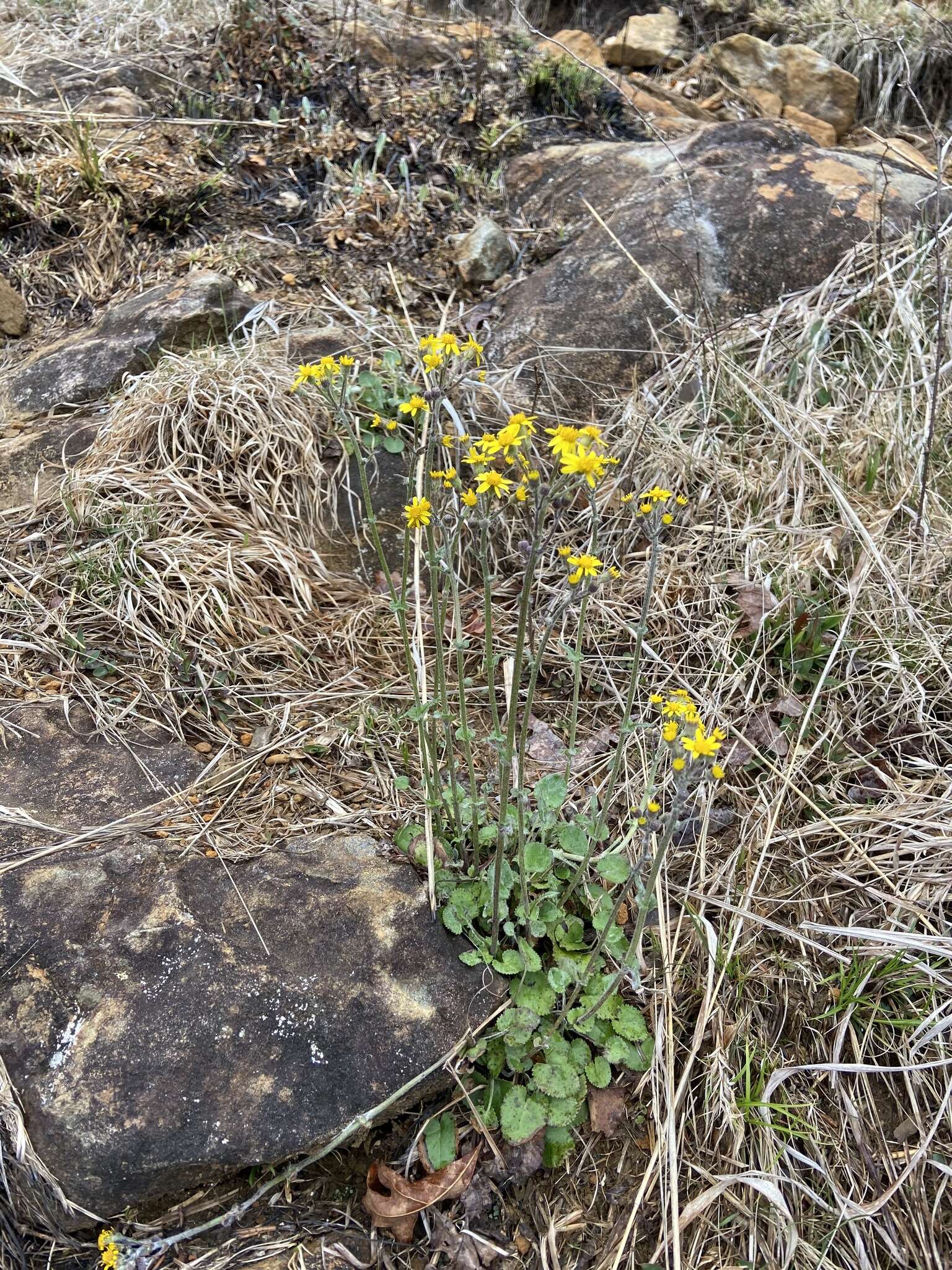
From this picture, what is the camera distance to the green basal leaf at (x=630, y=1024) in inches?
65.6

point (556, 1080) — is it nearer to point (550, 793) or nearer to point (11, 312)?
point (550, 793)

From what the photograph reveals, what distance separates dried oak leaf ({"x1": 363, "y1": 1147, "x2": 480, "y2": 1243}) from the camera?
1564 millimetres

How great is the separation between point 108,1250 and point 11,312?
307 centimetres

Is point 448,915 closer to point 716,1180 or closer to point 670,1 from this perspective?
point 716,1180

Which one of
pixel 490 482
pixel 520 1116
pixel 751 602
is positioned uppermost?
pixel 490 482

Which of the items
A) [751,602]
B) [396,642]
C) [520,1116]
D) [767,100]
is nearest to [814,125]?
[767,100]

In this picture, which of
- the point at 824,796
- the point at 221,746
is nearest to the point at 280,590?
the point at 221,746

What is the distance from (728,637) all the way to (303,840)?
1213 millimetres

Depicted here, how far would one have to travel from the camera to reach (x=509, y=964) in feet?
5.61

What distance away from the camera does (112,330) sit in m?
3.02

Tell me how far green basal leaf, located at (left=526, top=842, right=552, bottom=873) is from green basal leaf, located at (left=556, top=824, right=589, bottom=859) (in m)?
0.04

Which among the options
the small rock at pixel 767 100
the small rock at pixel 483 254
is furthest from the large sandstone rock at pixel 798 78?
the small rock at pixel 483 254

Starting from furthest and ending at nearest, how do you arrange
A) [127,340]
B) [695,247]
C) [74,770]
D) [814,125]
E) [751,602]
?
[814,125], [695,247], [127,340], [751,602], [74,770]

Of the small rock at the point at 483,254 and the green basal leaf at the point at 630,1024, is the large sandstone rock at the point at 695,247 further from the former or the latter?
the green basal leaf at the point at 630,1024
